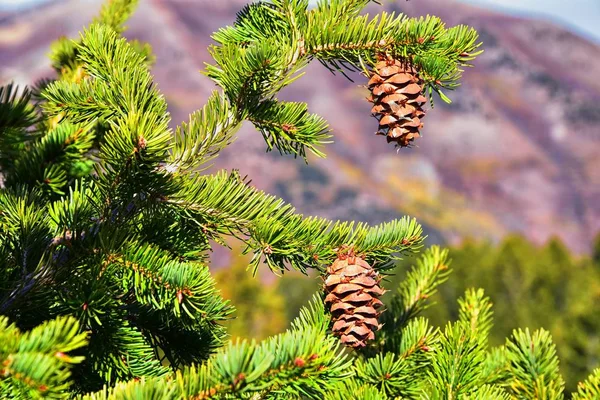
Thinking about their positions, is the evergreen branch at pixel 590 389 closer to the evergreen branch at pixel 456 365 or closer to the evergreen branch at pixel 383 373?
the evergreen branch at pixel 456 365

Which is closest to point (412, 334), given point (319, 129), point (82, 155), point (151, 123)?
point (319, 129)

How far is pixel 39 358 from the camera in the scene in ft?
3.08

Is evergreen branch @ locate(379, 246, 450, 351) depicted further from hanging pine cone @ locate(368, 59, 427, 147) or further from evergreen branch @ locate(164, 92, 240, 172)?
evergreen branch @ locate(164, 92, 240, 172)

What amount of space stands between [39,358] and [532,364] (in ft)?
4.74

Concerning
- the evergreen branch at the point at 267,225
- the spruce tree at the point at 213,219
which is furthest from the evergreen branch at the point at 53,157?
the evergreen branch at the point at 267,225

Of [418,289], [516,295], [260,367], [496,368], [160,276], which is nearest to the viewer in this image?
[260,367]

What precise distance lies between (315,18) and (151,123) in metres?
0.55

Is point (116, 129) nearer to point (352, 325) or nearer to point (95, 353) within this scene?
point (95, 353)

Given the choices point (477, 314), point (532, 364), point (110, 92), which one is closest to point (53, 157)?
point (110, 92)

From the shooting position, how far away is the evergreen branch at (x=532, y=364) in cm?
176

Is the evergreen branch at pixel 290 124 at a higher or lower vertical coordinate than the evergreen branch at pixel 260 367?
higher

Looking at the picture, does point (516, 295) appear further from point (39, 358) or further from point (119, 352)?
point (39, 358)

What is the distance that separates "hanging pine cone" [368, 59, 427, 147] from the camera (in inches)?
62.4

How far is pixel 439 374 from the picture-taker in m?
1.60
